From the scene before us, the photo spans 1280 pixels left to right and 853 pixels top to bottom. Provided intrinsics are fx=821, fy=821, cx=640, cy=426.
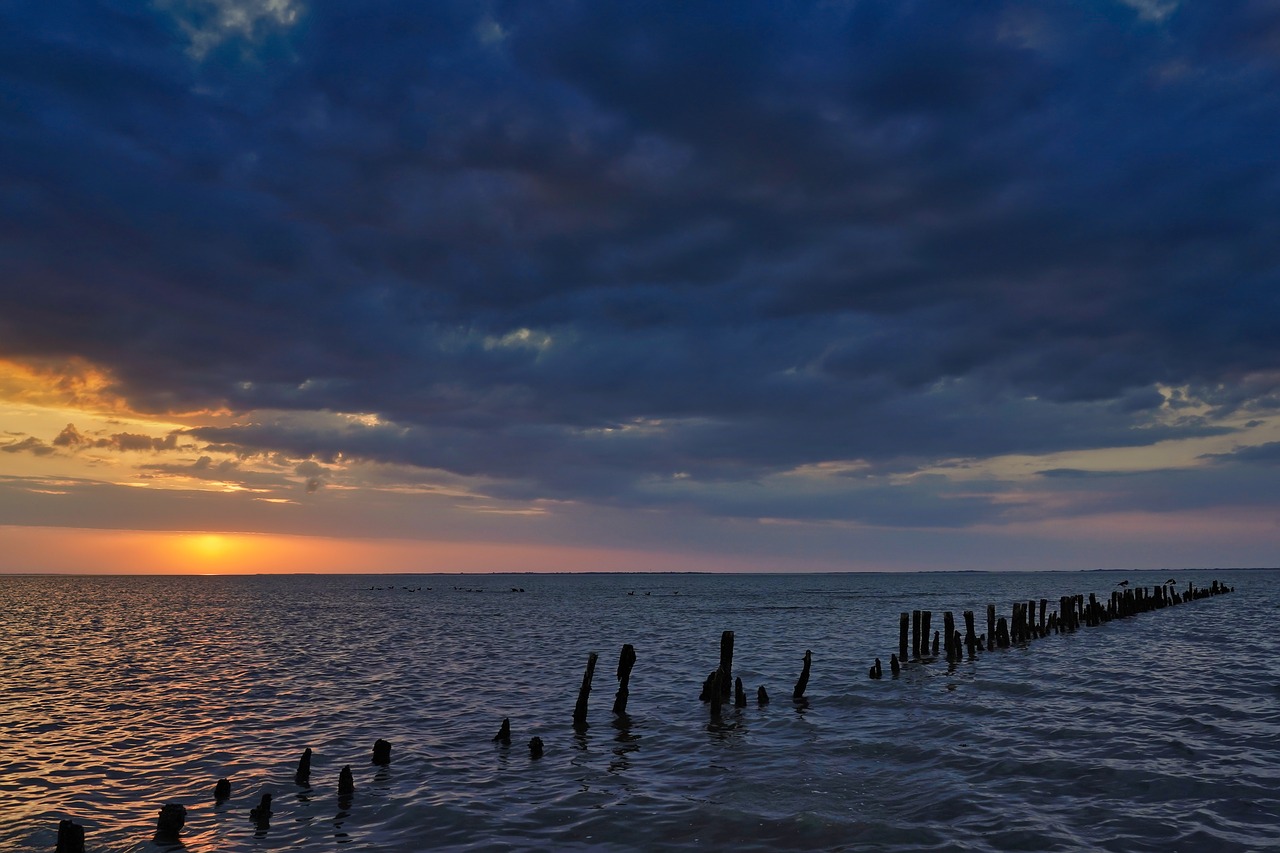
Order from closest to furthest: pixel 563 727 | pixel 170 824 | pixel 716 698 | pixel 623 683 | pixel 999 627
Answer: pixel 170 824 < pixel 563 727 < pixel 716 698 < pixel 623 683 < pixel 999 627

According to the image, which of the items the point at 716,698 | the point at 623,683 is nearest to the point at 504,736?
the point at 623,683

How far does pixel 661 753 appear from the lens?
19594 millimetres

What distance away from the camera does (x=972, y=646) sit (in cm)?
3869

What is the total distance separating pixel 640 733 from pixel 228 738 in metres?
11.0

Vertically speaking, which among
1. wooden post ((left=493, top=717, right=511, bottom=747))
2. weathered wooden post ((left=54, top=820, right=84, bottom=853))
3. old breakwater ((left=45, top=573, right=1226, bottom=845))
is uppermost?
weathered wooden post ((left=54, top=820, right=84, bottom=853))

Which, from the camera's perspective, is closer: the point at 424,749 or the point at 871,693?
the point at 424,749

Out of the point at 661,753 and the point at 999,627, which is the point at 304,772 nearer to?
the point at 661,753

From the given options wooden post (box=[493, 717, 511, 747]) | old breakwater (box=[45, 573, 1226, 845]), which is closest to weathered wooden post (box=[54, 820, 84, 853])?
old breakwater (box=[45, 573, 1226, 845])

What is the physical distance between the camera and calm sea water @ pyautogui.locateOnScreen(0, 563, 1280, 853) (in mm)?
13789

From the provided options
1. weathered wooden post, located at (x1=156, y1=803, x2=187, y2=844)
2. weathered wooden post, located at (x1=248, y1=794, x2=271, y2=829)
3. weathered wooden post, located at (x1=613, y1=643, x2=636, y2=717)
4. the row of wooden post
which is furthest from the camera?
the row of wooden post

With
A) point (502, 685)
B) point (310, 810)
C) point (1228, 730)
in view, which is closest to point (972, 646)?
point (1228, 730)

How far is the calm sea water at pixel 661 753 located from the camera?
1379 centimetres

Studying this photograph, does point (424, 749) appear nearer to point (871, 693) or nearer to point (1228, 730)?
point (871, 693)

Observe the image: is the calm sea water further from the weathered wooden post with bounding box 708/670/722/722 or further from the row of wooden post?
the row of wooden post
